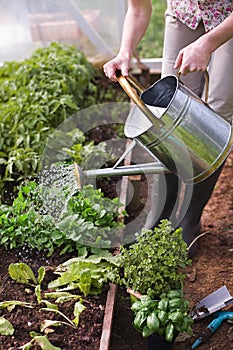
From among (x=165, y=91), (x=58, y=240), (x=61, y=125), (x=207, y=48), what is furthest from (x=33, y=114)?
(x=207, y=48)

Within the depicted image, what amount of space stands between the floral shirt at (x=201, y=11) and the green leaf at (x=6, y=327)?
137 cm

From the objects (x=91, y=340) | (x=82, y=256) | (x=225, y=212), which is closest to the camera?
(x=91, y=340)

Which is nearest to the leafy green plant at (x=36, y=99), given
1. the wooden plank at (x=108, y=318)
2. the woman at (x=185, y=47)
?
the woman at (x=185, y=47)

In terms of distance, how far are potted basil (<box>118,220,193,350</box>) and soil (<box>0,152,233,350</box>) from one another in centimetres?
18

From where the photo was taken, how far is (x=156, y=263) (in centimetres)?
215

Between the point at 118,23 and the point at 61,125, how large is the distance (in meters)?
1.22

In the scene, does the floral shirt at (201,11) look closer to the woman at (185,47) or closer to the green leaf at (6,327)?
the woman at (185,47)

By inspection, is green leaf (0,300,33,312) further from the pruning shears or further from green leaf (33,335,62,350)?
the pruning shears

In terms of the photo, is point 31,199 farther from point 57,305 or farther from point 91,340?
point 91,340

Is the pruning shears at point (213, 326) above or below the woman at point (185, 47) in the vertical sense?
below

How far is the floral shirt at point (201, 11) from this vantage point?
245 centimetres

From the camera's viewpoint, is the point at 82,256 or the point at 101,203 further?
the point at 101,203

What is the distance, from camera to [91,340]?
214 cm

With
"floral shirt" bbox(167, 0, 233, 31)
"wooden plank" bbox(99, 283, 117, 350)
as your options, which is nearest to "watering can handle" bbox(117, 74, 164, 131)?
A: "floral shirt" bbox(167, 0, 233, 31)
